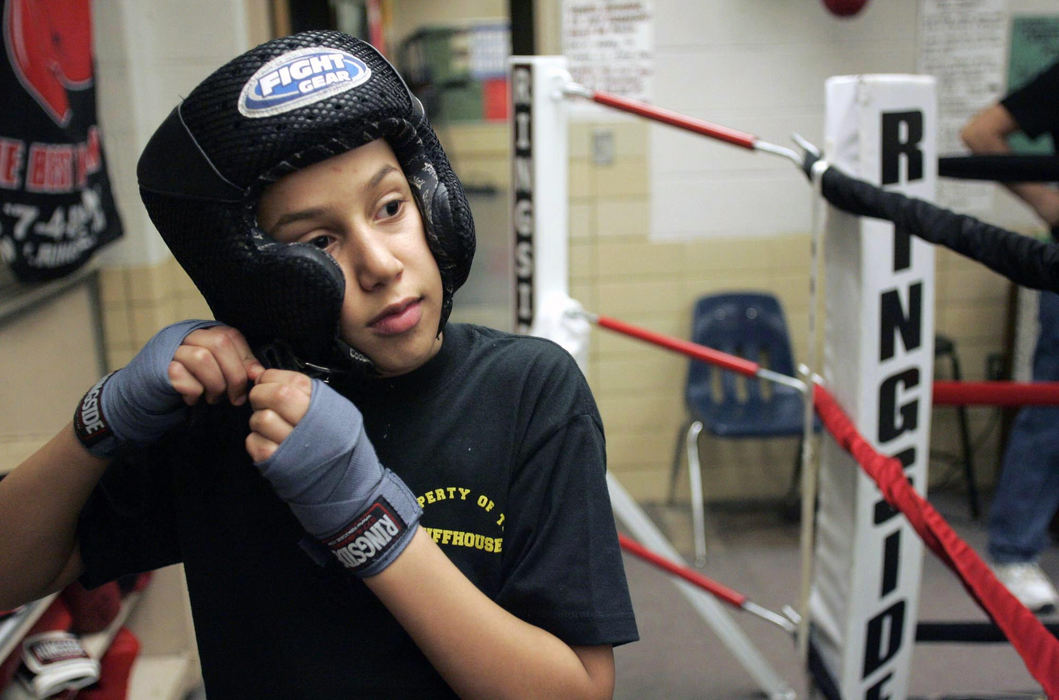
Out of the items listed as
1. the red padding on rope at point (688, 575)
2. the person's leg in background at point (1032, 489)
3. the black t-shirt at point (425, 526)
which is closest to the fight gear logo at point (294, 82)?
the black t-shirt at point (425, 526)

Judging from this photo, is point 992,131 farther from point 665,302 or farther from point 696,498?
point 696,498

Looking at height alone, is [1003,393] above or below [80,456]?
below

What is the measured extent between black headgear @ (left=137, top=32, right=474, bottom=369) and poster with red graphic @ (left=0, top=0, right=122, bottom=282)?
4.07 ft

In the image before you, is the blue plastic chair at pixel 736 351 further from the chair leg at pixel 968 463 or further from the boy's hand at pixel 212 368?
the boy's hand at pixel 212 368

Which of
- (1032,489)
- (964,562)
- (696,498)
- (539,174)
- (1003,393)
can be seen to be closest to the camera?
(964,562)

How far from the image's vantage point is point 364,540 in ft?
2.00

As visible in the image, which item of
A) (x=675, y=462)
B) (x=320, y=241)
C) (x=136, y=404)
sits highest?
(x=320, y=241)

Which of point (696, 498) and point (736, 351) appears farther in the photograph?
point (736, 351)

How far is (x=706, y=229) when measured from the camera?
3.14m

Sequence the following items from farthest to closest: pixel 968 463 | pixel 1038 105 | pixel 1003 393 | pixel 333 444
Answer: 1. pixel 968 463
2. pixel 1038 105
3. pixel 1003 393
4. pixel 333 444

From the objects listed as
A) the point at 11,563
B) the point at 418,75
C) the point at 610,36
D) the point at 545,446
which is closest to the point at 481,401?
the point at 545,446

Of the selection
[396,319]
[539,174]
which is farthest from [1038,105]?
[396,319]

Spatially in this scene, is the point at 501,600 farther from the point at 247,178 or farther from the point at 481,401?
the point at 247,178

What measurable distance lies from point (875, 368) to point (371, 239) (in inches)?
36.5
